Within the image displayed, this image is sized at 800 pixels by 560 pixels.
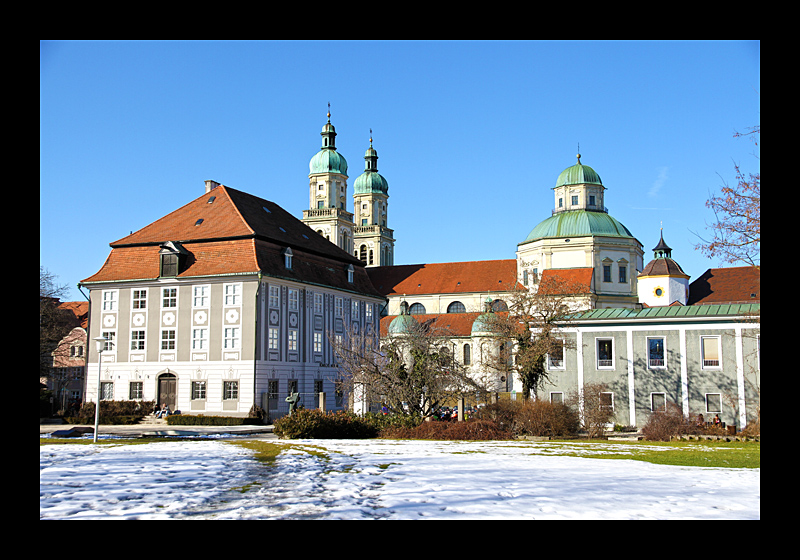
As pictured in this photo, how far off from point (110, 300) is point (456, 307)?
172ft

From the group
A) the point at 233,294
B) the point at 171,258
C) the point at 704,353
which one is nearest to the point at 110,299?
the point at 171,258

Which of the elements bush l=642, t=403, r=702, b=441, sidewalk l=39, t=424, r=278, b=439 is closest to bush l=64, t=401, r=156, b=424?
sidewalk l=39, t=424, r=278, b=439

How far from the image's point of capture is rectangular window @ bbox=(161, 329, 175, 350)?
41.2 m

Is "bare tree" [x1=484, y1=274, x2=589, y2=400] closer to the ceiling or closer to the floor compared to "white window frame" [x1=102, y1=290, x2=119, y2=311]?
closer to the floor

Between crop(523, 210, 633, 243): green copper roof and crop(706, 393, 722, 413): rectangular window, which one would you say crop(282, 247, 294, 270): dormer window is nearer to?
crop(706, 393, 722, 413): rectangular window

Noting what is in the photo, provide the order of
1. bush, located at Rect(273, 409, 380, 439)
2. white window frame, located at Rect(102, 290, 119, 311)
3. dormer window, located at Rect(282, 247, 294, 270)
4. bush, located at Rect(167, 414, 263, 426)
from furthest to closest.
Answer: white window frame, located at Rect(102, 290, 119, 311) < dormer window, located at Rect(282, 247, 294, 270) < bush, located at Rect(167, 414, 263, 426) < bush, located at Rect(273, 409, 380, 439)

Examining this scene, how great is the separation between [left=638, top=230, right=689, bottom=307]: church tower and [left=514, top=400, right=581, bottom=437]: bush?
1991 inches

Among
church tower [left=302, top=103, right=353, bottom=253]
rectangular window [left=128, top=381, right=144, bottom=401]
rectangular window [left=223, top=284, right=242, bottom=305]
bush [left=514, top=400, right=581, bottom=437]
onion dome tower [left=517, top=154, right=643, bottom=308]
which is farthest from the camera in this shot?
church tower [left=302, top=103, right=353, bottom=253]

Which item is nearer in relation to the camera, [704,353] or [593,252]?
[704,353]

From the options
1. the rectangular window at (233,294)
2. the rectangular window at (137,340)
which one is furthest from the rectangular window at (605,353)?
the rectangular window at (137,340)

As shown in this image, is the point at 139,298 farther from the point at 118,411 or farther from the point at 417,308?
the point at 417,308

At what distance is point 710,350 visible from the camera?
111 feet
